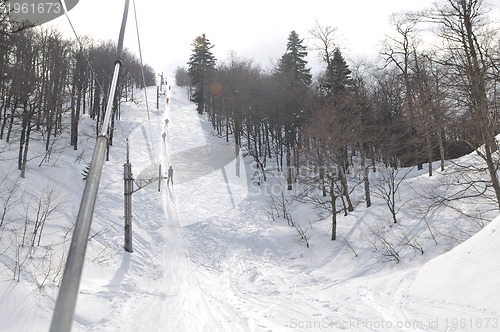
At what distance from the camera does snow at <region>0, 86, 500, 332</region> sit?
25.7ft

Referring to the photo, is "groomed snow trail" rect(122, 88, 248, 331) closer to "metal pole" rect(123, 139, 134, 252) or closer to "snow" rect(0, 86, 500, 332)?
"snow" rect(0, 86, 500, 332)

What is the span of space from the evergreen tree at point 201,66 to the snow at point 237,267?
28345 millimetres

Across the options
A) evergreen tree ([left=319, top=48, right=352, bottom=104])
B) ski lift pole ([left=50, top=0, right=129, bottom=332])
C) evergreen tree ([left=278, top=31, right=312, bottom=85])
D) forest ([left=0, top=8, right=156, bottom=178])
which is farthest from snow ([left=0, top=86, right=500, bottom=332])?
evergreen tree ([left=278, top=31, right=312, bottom=85])

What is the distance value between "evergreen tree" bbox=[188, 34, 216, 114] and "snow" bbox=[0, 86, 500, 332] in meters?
28.3

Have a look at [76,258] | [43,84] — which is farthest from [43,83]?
[76,258]

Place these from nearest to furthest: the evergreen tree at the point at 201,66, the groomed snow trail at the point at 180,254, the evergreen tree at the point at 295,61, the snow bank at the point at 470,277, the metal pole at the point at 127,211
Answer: the snow bank at the point at 470,277 → the groomed snow trail at the point at 180,254 → the metal pole at the point at 127,211 → the evergreen tree at the point at 295,61 → the evergreen tree at the point at 201,66

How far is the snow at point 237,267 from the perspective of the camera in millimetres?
7828

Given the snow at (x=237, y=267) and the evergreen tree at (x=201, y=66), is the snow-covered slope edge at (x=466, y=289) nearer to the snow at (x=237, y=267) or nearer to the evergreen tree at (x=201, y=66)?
the snow at (x=237, y=267)

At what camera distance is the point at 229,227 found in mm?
22984

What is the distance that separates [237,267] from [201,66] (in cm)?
4639

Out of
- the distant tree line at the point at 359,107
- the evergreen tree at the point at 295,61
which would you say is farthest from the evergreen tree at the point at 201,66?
the evergreen tree at the point at 295,61

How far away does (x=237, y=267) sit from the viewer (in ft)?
55.5

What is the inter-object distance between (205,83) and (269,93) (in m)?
23.0

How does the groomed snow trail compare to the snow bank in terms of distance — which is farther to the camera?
the groomed snow trail
